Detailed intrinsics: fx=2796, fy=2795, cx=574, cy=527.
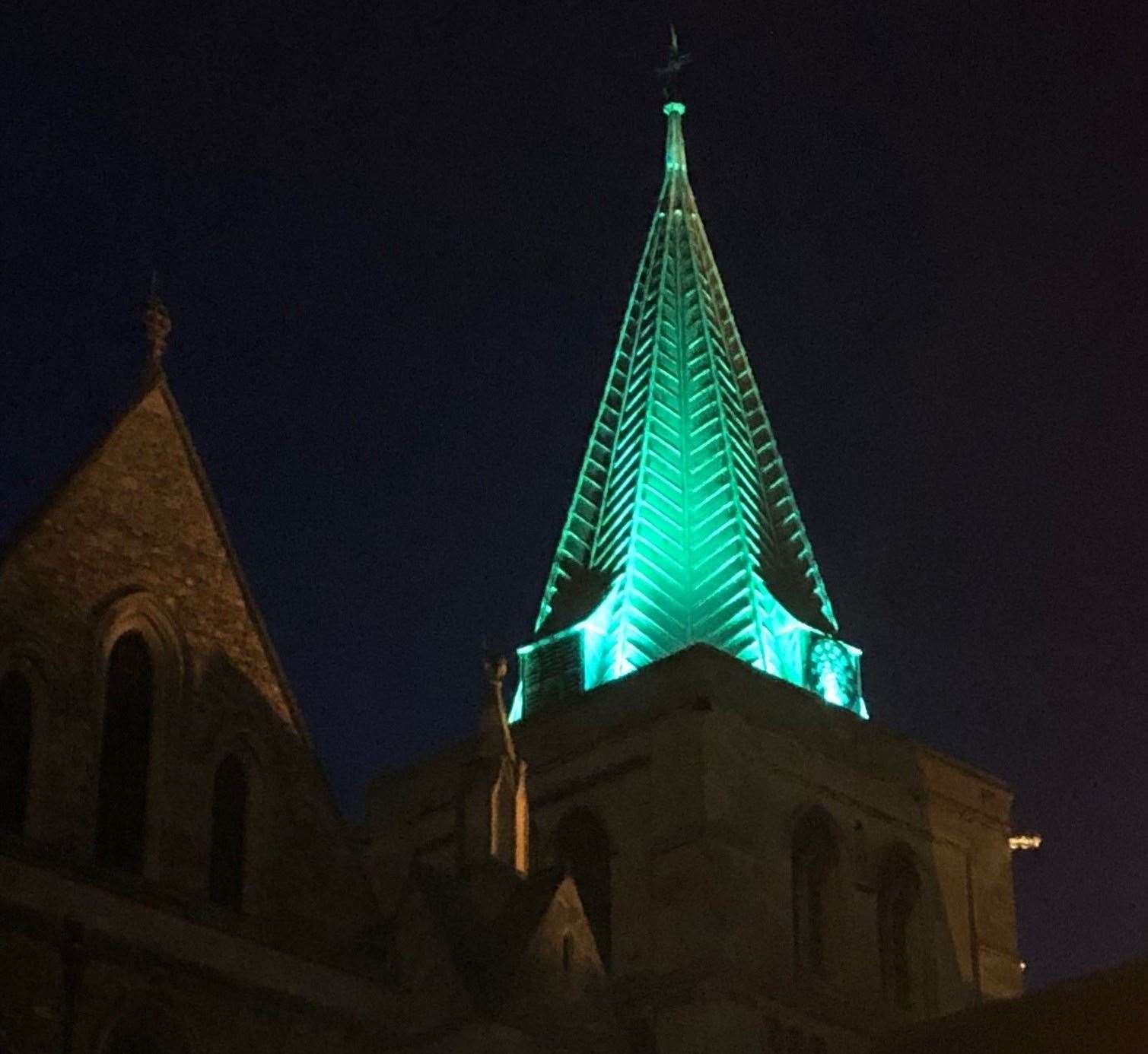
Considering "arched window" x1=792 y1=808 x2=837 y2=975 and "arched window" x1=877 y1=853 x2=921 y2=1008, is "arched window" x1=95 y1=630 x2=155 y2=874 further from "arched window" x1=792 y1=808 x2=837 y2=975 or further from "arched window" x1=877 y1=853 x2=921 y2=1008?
"arched window" x1=877 y1=853 x2=921 y2=1008

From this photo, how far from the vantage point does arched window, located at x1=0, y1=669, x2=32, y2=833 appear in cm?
2438

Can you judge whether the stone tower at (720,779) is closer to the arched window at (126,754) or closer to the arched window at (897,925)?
the arched window at (897,925)

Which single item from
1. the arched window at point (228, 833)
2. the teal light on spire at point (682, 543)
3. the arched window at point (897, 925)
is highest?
the teal light on spire at point (682, 543)

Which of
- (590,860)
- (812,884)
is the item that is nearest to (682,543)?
(590,860)

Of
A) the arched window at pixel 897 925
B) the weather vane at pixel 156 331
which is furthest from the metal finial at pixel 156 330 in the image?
the arched window at pixel 897 925

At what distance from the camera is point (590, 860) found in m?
38.0

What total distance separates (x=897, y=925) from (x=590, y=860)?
450 centimetres

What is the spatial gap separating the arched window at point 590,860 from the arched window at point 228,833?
36.5 feet

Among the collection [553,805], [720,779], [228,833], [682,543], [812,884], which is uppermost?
[682,543]

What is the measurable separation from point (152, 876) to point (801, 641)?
642 inches

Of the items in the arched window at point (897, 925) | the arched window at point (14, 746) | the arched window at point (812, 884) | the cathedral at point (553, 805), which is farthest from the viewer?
the arched window at point (897, 925)

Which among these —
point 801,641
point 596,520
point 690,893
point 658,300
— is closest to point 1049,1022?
point 690,893

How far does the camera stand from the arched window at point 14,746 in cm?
2438

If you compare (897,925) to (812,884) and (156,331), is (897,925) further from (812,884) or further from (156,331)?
(156,331)
